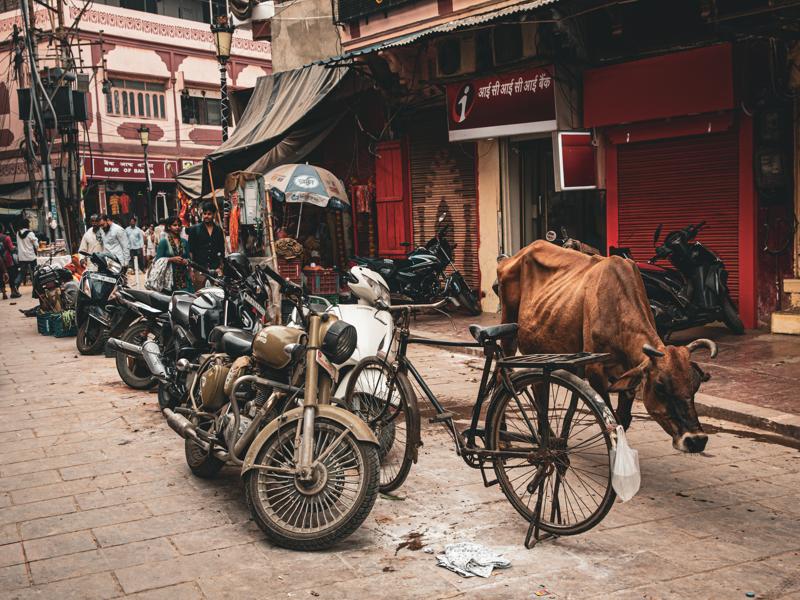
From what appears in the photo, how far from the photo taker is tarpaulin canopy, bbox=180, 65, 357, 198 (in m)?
16.9

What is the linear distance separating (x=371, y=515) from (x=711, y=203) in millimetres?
8056

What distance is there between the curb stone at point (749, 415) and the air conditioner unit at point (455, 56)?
7989mm

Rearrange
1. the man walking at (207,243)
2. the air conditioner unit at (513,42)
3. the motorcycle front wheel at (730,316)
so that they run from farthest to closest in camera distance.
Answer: the man walking at (207,243)
the air conditioner unit at (513,42)
the motorcycle front wheel at (730,316)

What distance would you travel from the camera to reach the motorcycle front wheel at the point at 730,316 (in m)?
10.4

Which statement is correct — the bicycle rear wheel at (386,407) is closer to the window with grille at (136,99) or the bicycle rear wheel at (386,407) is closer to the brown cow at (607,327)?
the brown cow at (607,327)

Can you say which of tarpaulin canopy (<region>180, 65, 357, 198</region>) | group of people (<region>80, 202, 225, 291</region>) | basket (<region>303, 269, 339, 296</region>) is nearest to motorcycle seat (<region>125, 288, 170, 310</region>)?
group of people (<region>80, 202, 225, 291</region>)

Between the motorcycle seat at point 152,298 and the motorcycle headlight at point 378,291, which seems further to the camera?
the motorcycle seat at point 152,298

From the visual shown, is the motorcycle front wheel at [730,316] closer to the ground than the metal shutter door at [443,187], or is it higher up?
closer to the ground

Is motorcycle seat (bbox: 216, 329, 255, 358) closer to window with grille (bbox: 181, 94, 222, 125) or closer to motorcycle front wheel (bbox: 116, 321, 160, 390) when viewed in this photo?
motorcycle front wheel (bbox: 116, 321, 160, 390)

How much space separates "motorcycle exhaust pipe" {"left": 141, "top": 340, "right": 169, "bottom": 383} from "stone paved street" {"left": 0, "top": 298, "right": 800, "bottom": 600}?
1.86 feet

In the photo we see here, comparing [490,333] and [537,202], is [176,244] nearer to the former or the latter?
[537,202]

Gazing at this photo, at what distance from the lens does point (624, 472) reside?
4027mm

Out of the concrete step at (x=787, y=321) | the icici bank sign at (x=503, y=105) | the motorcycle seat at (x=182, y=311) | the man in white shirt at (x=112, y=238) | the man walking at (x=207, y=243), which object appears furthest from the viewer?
the man in white shirt at (x=112, y=238)

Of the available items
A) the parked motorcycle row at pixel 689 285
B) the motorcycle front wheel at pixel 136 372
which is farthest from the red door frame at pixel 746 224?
the motorcycle front wheel at pixel 136 372
